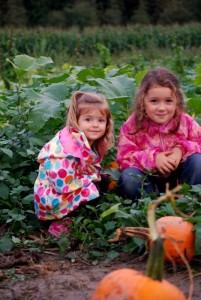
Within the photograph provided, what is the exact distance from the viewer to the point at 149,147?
3.89m

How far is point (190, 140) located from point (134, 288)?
82.9 inches

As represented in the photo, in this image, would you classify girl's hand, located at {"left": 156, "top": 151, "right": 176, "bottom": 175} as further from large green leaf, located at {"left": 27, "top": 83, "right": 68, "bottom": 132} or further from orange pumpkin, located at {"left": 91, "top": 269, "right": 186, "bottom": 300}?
orange pumpkin, located at {"left": 91, "top": 269, "right": 186, "bottom": 300}

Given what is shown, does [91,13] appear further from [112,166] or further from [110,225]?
[110,225]

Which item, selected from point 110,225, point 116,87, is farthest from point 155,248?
point 116,87

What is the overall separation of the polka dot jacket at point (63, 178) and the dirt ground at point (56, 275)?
0.33 m

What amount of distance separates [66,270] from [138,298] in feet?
3.65

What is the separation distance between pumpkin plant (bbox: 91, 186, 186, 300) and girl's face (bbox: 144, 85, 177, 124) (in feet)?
6.34

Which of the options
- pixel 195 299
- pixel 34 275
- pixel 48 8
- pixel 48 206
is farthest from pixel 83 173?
pixel 48 8

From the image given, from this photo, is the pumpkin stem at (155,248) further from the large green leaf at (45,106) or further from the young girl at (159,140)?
the large green leaf at (45,106)

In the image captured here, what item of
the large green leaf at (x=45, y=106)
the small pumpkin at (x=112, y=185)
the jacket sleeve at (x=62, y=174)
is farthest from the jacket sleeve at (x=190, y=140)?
the large green leaf at (x=45, y=106)

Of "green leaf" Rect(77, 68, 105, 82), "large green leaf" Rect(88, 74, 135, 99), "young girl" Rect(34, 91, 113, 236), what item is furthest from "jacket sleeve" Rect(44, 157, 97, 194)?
"green leaf" Rect(77, 68, 105, 82)

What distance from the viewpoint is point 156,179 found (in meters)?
3.91

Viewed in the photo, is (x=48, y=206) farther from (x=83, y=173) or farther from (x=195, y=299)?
(x=195, y=299)

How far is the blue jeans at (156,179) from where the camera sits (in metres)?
3.68
